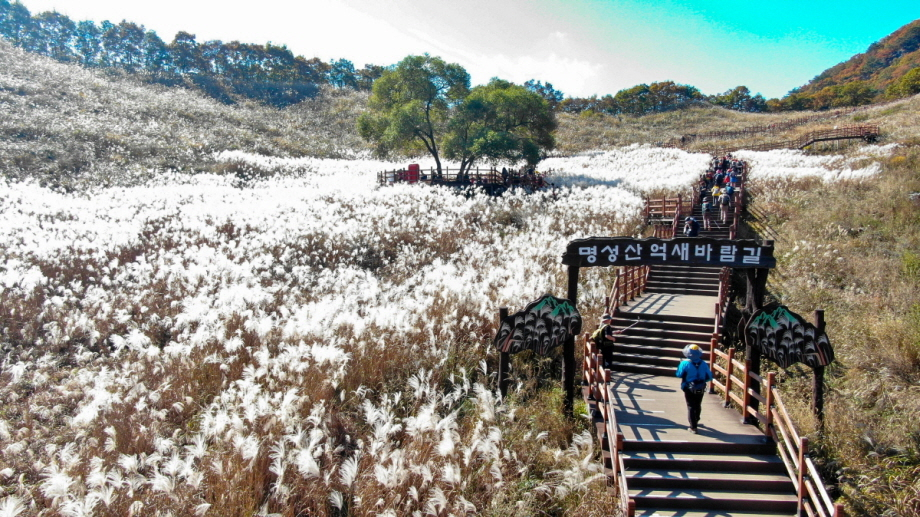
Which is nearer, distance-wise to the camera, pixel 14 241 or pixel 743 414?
pixel 743 414

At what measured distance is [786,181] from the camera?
2545 centimetres

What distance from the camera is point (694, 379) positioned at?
780 centimetres

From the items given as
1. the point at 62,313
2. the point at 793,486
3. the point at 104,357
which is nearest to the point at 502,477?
the point at 793,486

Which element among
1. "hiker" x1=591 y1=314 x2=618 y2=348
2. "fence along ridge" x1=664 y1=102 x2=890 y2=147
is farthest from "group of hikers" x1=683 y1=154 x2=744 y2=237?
"fence along ridge" x1=664 y1=102 x2=890 y2=147

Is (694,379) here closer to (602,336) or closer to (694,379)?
(694,379)

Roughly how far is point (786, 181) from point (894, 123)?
22.8 meters

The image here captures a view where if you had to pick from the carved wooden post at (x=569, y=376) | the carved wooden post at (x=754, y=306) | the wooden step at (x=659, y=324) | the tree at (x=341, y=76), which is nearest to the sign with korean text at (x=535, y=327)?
the carved wooden post at (x=569, y=376)

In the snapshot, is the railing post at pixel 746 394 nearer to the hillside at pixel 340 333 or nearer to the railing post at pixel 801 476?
the hillside at pixel 340 333

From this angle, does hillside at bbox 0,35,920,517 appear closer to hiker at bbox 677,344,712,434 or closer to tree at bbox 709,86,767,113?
hiker at bbox 677,344,712,434

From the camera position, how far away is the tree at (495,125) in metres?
31.3

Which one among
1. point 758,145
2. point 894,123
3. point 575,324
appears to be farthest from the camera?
point 758,145

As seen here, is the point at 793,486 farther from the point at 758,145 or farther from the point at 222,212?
the point at 758,145

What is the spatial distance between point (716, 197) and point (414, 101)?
1933 centimetres

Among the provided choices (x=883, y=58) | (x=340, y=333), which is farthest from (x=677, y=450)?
(x=883, y=58)
